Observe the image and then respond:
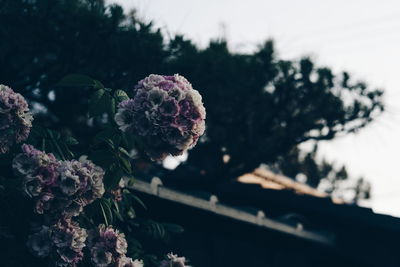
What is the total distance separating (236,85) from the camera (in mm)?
8820

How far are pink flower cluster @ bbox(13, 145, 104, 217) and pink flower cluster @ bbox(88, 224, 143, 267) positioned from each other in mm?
315

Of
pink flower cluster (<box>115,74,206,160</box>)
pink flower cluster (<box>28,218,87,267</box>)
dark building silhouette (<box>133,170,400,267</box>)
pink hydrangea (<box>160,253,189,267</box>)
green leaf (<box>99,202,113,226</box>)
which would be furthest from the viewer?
dark building silhouette (<box>133,170,400,267</box>)

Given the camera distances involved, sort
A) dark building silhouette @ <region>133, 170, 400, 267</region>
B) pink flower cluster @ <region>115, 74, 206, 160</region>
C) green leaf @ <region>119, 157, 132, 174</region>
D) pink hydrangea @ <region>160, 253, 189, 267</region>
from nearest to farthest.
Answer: pink flower cluster @ <region>115, 74, 206, 160</region>
green leaf @ <region>119, 157, 132, 174</region>
pink hydrangea @ <region>160, 253, 189, 267</region>
dark building silhouette @ <region>133, 170, 400, 267</region>

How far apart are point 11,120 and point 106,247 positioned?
3.19 ft

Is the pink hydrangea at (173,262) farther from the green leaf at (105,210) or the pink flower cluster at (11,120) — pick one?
the pink flower cluster at (11,120)

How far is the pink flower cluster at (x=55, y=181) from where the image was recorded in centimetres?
295

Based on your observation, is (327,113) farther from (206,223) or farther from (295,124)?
(206,223)

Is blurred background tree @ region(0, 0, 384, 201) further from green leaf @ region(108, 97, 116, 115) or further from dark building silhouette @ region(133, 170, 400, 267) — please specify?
green leaf @ region(108, 97, 116, 115)

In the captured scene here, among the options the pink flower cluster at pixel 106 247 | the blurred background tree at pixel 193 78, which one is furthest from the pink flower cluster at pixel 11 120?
the blurred background tree at pixel 193 78

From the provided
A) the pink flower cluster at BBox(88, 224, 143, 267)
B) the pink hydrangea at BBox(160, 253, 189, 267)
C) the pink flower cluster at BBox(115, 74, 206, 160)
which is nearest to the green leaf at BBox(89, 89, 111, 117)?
the pink flower cluster at BBox(115, 74, 206, 160)

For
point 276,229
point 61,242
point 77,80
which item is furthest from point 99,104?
point 276,229

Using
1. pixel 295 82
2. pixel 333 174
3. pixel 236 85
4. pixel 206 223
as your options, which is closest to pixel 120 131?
pixel 206 223

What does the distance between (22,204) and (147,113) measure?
1033 mm

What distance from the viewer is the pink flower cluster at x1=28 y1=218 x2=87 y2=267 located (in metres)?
3.07
